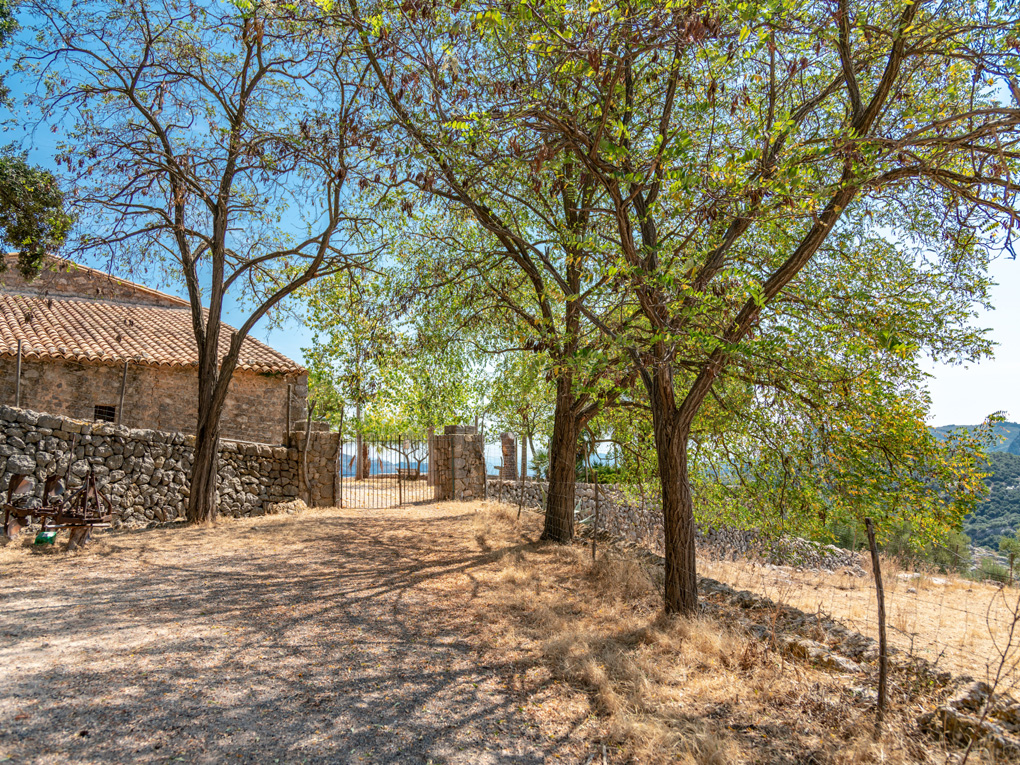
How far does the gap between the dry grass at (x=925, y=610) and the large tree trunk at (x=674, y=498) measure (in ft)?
3.24

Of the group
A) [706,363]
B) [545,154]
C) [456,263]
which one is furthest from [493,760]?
[456,263]

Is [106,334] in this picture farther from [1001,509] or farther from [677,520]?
[1001,509]

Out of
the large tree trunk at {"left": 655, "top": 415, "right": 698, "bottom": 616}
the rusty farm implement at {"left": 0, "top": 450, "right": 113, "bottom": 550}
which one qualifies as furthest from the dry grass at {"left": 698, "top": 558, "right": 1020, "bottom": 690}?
the rusty farm implement at {"left": 0, "top": 450, "right": 113, "bottom": 550}

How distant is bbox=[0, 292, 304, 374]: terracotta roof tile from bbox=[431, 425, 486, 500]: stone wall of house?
515 centimetres

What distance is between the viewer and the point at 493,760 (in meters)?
3.44

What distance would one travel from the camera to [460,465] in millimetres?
16984

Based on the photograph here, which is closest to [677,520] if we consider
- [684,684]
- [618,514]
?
[684,684]

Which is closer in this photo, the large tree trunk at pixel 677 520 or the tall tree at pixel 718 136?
the tall tree at pixel 718 136

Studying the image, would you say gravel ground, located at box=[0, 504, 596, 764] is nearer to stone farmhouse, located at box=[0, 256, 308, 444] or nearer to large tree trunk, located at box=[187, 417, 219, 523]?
large tree trunk, located at box=[187, 417, 219, 523]

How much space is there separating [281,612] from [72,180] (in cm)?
894

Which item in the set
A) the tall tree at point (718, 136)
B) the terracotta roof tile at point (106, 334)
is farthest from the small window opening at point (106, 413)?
the tall tree at point (718, 136)

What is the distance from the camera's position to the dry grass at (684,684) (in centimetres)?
357

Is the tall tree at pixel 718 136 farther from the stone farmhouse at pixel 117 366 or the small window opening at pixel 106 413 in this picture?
the small window opening at pixel 106 413

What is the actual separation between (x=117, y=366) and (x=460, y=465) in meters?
9.63
